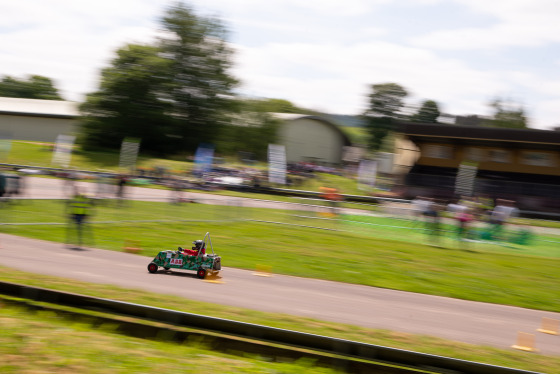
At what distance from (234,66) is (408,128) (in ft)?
82.4

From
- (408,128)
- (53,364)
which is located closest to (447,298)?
(53,364)

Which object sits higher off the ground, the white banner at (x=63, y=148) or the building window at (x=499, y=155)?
the building window at (x=499, y=155)

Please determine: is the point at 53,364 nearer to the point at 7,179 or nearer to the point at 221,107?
the point at 7,179

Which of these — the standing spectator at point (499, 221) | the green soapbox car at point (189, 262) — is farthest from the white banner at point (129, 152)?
the green soapbox car at point (189, 262)

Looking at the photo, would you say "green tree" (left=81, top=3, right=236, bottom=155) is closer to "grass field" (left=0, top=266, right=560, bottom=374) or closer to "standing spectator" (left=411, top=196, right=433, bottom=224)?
"standing spectator" (left=411, top=196, right=433, bottom=224)

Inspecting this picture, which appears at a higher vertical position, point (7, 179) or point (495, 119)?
point (495, 119)

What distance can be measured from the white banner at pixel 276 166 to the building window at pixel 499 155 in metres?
18.8

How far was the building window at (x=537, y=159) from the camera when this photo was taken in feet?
155

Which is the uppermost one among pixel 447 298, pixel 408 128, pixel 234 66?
pixel 234 66

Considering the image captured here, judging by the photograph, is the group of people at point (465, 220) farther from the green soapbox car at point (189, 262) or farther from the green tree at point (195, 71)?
the green tree at point (195, 71)

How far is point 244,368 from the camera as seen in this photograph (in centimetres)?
724

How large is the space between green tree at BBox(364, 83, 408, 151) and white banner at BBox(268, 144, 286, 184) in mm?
70746

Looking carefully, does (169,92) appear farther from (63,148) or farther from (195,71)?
(63,148)

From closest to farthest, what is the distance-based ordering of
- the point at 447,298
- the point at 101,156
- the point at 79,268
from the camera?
the point at 79,268, the point at 447,298, the point at 101,156
